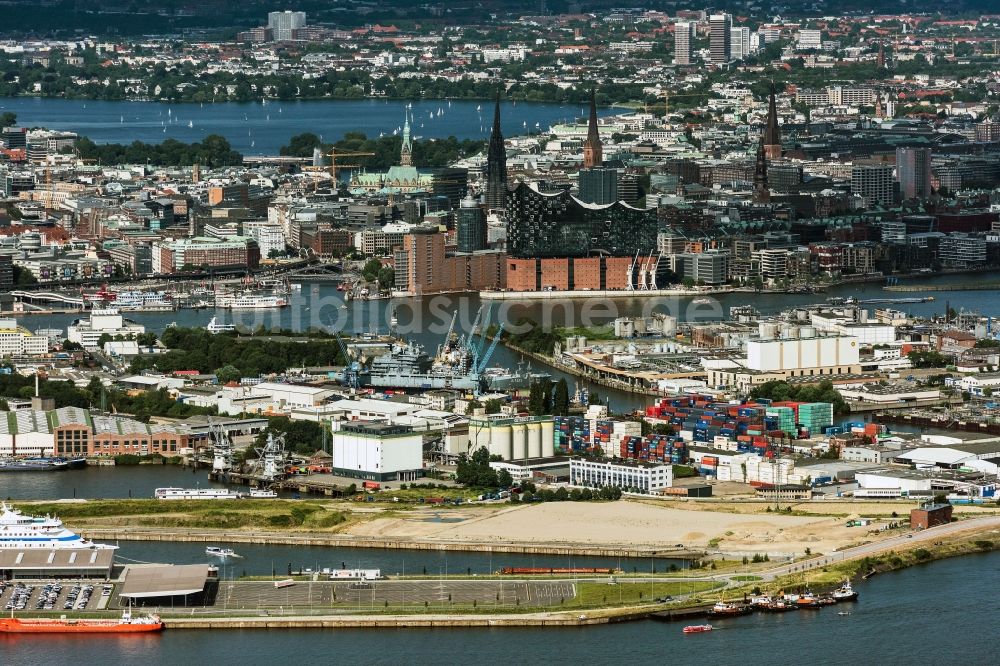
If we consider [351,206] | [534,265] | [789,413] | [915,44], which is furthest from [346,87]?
[789,413]

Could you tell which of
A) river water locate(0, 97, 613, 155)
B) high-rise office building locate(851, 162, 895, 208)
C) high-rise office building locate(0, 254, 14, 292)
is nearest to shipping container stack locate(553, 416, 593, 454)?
high-rise office building locate(0, 254, 14, 292)

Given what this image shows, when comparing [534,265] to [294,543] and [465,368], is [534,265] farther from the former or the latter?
[294,543]

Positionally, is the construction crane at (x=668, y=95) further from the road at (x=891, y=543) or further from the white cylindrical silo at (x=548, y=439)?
the road at (x=891, y=543)

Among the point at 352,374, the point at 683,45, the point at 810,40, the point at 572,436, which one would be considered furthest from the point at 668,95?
the point at 572,436

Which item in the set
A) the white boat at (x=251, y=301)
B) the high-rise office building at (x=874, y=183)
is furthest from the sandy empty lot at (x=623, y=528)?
the high-rise office building at (x=874, y=183)

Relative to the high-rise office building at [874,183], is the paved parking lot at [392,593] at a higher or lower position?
lower

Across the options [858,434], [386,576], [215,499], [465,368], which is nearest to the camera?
[386,576]

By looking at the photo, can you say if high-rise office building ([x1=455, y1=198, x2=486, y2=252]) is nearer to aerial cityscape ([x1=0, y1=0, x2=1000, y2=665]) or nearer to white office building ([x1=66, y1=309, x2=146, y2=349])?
aerial cityscape ([x1=0, y1=0, x2=1000, y2=665])
